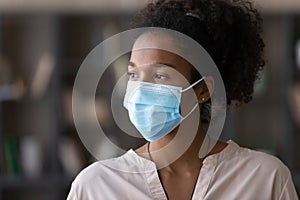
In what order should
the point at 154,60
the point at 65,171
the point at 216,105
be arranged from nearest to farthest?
the point at 154,60
the point at 216,105
the point at 65,171

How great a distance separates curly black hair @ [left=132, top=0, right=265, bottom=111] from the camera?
1.85 m

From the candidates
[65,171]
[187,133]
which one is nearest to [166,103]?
[187,133]

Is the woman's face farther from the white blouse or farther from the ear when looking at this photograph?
the white blouse

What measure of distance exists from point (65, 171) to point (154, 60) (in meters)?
2.89

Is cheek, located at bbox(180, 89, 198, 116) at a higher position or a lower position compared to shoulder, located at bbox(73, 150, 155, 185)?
higher

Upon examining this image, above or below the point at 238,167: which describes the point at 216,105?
above

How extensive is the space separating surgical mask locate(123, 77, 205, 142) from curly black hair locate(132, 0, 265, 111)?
0.33 feet

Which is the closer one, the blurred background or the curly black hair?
the curly black hair

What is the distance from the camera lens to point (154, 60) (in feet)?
5.82

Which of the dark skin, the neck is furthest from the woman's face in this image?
the neck

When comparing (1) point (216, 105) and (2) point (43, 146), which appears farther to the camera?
(2) point (43, 146)

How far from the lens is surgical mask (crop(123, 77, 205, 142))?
183 cm

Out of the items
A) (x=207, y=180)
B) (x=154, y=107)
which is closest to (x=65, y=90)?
(x=154, y=107)

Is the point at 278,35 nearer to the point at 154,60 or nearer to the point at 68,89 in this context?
the point at 68,89
